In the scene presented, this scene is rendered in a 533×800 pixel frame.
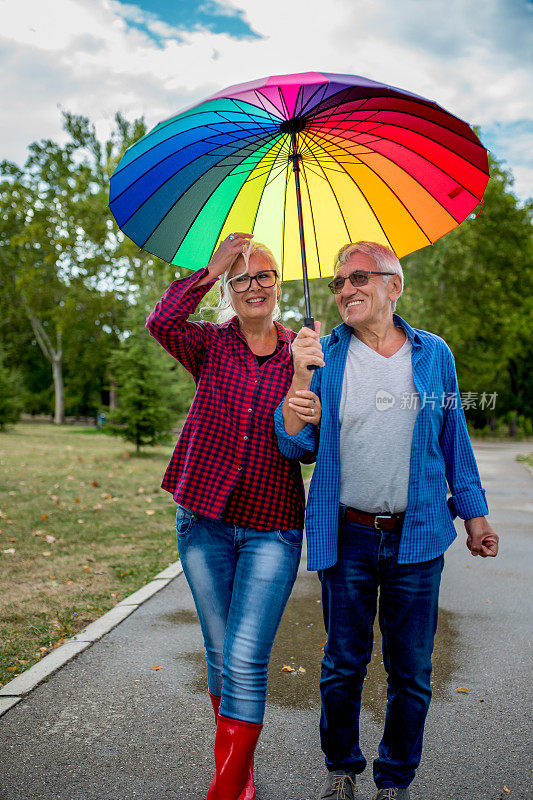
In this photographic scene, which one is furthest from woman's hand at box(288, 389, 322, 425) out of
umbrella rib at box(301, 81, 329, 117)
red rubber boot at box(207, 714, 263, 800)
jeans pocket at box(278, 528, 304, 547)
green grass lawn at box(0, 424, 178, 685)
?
green grass lawn at box(0, 424, 178, 685)

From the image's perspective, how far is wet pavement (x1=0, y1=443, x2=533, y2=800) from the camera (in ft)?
9.64

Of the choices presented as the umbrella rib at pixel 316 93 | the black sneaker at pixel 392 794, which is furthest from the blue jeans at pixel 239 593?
the umbrella rib at pixel 316 93

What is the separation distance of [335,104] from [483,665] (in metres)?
3.52

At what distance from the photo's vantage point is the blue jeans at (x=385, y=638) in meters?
2.71

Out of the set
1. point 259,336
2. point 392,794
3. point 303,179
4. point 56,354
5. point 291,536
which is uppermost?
point 56,354

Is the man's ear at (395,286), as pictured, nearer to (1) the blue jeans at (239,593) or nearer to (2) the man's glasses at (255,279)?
(2) the man's glasses at (255,279)

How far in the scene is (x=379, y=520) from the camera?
270 centimetres

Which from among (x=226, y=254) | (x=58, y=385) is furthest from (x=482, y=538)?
(x=58, y=385)

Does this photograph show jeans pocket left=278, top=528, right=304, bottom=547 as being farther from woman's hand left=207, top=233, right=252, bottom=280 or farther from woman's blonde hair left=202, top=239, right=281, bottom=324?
woman's hand left=207, top=233, right=252, bottom=280

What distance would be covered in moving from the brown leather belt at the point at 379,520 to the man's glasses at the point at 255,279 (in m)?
0.99

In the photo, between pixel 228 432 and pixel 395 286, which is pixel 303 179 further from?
pixel 228 432

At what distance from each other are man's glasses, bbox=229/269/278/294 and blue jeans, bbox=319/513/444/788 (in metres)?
1.02

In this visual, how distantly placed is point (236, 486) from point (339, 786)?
129 cm

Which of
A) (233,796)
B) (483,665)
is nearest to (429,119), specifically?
(233,796)
